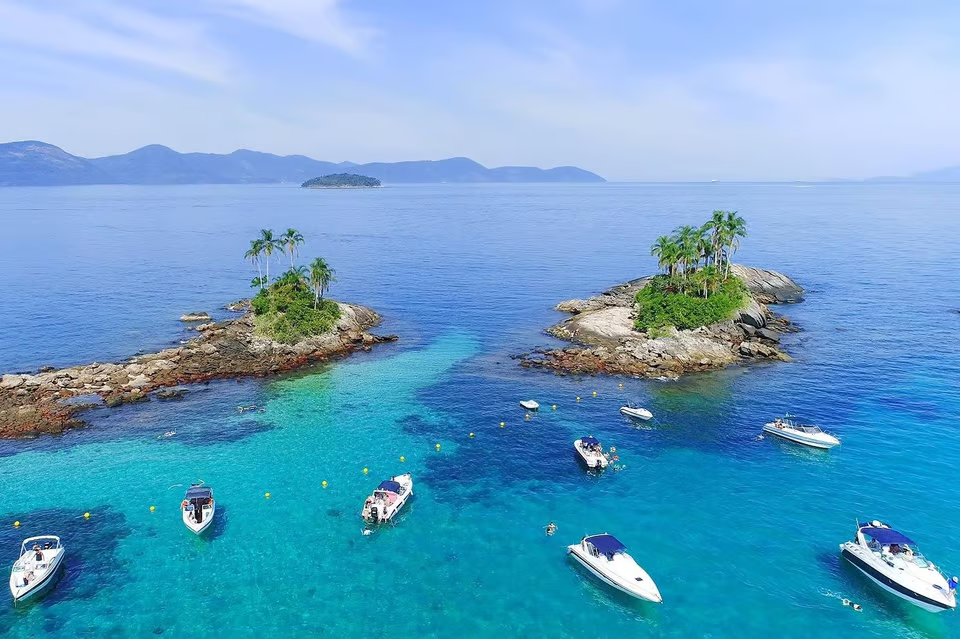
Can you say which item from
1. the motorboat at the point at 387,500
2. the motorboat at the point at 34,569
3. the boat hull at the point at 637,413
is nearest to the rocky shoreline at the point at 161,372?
the motorboat at the point at 34,569

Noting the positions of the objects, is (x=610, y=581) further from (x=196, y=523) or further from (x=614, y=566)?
(x=196, y=523)

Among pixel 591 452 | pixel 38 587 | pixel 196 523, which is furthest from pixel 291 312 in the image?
pixel 38 587

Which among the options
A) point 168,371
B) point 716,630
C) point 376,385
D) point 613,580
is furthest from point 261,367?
point 716,630

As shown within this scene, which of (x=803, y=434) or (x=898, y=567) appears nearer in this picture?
(x=898, y=567)

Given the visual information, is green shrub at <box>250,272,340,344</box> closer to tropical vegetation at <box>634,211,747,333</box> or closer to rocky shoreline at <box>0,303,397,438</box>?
rocky shoreline at <box>0,303,397,438</box>

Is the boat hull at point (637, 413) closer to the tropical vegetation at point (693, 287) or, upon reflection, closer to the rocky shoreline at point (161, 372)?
the tropical vegetation at point (693, 287)

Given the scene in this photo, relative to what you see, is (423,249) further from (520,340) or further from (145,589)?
(145,589)
